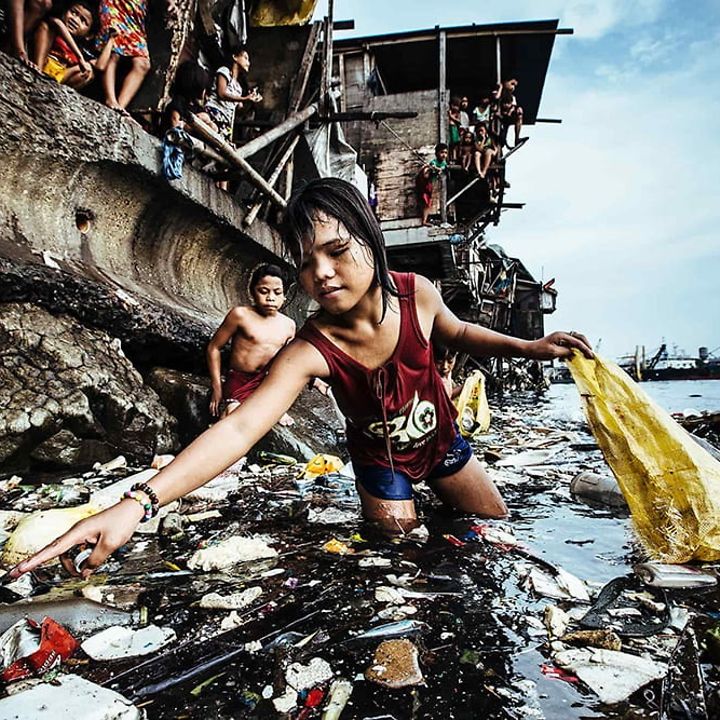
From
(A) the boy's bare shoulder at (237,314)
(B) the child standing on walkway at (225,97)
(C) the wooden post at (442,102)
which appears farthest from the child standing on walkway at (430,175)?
(A) the boy's bare shoulder at (237,314)

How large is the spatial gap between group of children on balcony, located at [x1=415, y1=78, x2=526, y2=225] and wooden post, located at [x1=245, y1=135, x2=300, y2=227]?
207 inches

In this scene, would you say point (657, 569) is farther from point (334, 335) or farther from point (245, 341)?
point (245, 341)

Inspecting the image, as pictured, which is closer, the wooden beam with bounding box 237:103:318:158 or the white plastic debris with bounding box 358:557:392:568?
the white plastic debris with bounding box 358:557:392:568

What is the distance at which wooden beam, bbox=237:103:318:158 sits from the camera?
20.6 feet

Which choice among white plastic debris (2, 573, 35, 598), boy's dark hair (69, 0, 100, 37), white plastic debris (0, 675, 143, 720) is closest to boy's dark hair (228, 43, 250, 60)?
boy's dark hair (69, 0, 100, 37)

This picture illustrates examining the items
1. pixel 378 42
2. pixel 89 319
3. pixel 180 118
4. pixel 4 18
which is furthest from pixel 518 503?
pixel 378 42

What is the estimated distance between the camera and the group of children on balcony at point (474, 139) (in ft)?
41.5

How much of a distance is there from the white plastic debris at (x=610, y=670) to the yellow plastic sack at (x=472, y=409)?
5.01 m

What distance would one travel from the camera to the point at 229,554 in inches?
82.3

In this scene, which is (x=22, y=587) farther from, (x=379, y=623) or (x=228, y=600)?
(x=379, y=623)

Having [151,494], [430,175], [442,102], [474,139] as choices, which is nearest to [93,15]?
[151,494]

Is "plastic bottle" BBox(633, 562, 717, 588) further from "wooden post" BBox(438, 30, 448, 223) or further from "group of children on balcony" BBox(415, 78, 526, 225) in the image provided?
"wooden post" BBox(438, 30, 448, 223)

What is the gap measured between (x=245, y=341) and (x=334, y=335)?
2.90 m

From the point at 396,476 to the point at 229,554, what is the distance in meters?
0.85
